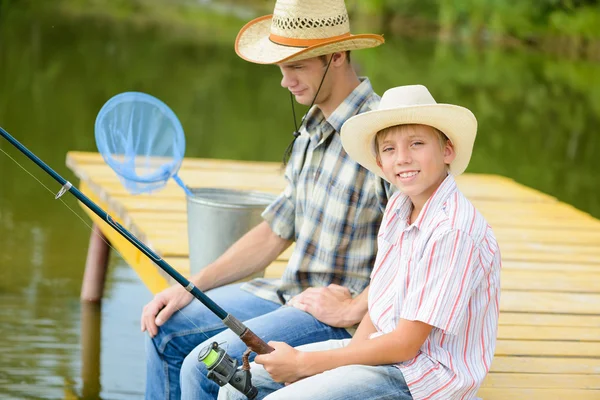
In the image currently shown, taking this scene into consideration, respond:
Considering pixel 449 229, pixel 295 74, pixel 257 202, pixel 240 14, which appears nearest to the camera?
pixel 449 229

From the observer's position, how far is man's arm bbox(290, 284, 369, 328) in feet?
8.84

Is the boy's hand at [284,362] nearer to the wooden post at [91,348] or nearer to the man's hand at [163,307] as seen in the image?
the man's hand at [163,307]

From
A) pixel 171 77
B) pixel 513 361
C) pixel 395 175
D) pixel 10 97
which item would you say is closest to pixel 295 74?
pixel 395 175

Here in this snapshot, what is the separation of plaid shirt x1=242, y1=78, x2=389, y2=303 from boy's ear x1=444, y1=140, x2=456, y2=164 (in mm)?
339

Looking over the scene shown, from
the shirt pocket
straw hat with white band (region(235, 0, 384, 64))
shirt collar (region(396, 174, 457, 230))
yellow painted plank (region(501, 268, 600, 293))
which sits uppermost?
straw hat with white band (region(235, 0, 384, 64))

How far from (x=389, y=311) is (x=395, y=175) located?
11.0 inches

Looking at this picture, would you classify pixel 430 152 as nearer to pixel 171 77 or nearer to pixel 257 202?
pixel 257 202

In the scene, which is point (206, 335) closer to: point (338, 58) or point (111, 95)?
point (338, 58)

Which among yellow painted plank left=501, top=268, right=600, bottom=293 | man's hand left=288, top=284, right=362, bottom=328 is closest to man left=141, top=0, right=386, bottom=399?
man's hand left=288, top=284, right=362, bottom=328

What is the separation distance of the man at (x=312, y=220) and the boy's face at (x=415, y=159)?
36cm

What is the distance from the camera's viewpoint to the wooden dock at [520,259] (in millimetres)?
3010

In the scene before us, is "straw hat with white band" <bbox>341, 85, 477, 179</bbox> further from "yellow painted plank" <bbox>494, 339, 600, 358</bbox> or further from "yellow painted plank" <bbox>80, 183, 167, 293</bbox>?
"yellow painted plank" <bbox>80, 183, 167, 293</bbox>

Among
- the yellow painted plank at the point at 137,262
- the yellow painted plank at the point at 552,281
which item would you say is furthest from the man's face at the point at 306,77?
the yellow painted plank at the point at 552,281

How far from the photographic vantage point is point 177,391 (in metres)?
2.88
